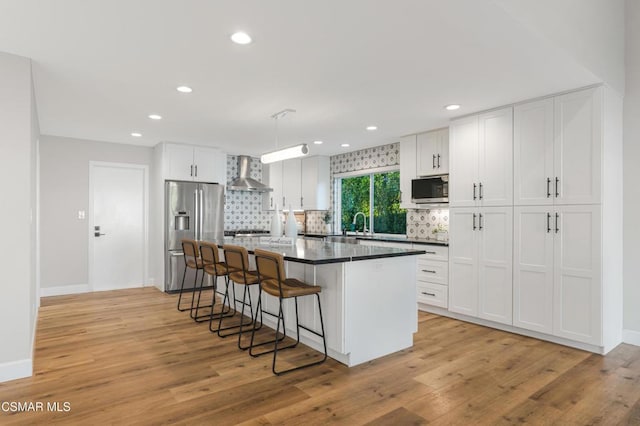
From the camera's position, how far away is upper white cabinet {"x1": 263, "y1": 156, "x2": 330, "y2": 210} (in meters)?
7.07

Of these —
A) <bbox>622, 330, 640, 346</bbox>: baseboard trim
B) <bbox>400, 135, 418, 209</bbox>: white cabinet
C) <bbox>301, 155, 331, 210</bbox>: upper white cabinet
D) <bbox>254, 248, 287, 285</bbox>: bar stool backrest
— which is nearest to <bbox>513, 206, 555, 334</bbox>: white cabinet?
<bbox>622, 330, 640, 346</bbox>: baseboard trim

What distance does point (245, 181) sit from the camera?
6.96 metres

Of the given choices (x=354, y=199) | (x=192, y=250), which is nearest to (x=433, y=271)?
(x=354, y=199)

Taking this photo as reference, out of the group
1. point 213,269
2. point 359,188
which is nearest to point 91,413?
point 213,269

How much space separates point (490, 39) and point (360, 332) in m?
2.37

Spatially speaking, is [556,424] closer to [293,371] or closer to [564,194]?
[293,371]

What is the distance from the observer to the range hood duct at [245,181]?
6.87 m

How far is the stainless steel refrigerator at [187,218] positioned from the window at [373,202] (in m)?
2.33

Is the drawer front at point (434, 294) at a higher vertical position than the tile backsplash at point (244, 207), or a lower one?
lower

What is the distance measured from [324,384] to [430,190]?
3.11 meters

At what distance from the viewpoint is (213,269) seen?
13.5ft

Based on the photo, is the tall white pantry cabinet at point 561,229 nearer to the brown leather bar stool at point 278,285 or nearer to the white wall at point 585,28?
the white wall at point 585,28

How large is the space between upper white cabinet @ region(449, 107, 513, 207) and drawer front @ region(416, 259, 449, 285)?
2.54 ft

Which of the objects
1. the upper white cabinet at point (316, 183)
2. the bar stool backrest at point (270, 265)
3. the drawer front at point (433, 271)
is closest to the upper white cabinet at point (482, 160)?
the drawer front at point (433, 271)
